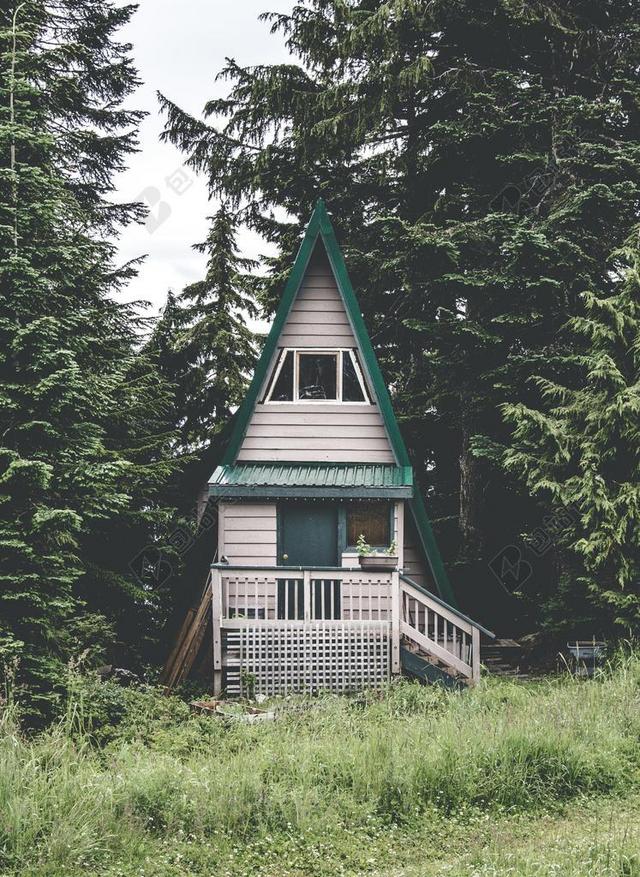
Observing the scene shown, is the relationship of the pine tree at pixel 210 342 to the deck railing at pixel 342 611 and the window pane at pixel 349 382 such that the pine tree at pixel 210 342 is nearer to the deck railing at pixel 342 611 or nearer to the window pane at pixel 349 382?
the window pane at pixel 349 382

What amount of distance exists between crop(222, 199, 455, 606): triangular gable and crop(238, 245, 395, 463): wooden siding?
0.45ft

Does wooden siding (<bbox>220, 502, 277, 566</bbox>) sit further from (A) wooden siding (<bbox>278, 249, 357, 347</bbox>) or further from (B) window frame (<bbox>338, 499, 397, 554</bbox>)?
(A) wooden siding (<bbox>278, 249, 357, 347</bbox>)

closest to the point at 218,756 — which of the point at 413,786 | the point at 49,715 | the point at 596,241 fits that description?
the point at 413,786

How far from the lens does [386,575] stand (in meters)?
11.7

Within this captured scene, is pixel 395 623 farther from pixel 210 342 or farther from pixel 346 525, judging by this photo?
pixel 210 342

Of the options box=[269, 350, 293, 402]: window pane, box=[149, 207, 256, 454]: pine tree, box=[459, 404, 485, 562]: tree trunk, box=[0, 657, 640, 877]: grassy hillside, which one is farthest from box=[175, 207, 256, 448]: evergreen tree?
box=[0, 657, 640, 877]: grassy hillside

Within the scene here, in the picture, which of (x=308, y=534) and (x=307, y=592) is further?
(x=308, y=534)

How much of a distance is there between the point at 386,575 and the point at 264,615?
2191 mm

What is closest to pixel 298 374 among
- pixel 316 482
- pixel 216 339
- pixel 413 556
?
pixel 316 482

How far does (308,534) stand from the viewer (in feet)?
42.6

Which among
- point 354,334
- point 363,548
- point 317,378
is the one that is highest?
point 354,334

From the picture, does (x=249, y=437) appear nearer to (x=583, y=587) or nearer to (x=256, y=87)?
(x=583, y=587)

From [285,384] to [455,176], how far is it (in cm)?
780

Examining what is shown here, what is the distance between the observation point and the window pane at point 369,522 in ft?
42.6
